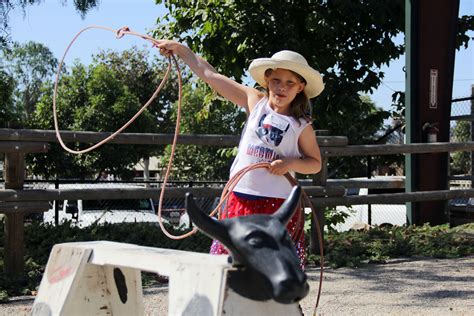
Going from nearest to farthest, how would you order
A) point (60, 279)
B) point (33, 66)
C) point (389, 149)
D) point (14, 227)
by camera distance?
point (60, 279) → point (14, 227) → point (389, 149) → point (33, 66)

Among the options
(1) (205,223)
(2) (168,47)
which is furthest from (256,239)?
(2) (168,47)

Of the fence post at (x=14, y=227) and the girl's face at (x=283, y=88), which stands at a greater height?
the girl's face at (x=283, y=88)

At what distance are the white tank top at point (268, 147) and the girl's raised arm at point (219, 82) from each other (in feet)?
0.76

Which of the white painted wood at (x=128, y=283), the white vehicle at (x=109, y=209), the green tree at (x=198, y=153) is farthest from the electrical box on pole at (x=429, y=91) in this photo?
the green tree at (x=198, y=153)

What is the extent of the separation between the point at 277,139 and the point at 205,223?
1067 millimetres

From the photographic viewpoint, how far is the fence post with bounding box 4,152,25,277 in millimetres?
6098

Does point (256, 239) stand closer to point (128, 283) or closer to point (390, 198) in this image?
point (128, 283)

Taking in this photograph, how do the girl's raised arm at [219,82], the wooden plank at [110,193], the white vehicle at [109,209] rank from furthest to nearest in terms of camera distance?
the white vehicle at [109,209] < the wooden plank at [110,193] < the girl's raised arm at [219,82]

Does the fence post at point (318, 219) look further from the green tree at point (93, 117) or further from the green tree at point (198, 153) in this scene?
the green tree at point (198, 153)

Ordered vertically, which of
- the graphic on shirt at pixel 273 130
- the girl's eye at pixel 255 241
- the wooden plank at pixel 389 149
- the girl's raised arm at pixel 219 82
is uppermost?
the girl's raised arm at pixel 219 82

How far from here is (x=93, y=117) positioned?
23391 mm

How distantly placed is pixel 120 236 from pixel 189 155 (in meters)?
19.3

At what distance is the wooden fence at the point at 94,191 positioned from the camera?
614 cm

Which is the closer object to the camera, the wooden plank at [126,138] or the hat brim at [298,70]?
the hat brim at [298,70]
